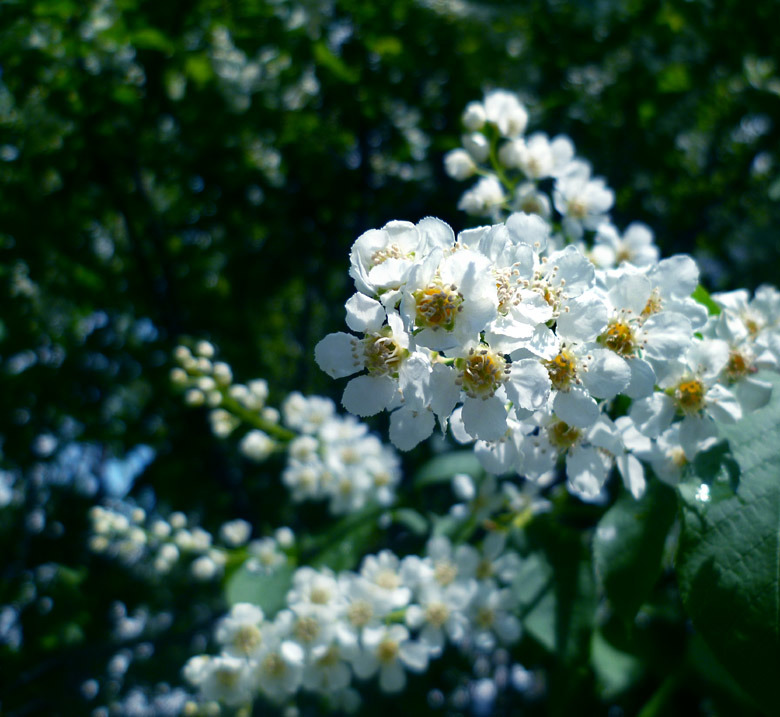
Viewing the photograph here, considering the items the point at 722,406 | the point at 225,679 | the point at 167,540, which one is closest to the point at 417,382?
the point at 722,406

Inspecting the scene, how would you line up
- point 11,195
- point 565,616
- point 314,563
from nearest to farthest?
1. point 565,616
2. point 314,563
3. point 11,195

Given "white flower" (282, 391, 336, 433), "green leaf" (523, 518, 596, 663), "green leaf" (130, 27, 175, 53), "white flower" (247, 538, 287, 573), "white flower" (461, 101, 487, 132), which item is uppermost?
"white flower" (461, 101, 487, 132)

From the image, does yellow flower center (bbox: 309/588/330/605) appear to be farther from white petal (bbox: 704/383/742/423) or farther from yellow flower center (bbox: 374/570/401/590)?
white petal (bbox: 704/383/742/423)

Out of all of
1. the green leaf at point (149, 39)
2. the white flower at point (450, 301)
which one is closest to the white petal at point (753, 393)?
the white flower at point (450, 301)

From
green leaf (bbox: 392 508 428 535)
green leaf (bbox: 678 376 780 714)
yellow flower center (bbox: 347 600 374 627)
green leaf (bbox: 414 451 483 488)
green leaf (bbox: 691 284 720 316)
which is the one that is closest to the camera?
green leaf (bbox: 678 376 780 714)

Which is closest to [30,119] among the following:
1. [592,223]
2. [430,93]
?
[430,93]

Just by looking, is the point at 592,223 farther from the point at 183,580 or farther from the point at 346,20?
the point at 183,580

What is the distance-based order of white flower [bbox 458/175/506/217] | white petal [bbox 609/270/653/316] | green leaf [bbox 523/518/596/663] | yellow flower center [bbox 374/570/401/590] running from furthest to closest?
yellow flower center [bbox 374/570/401/590]
white flower [bbox 458/175/506/217]
green leaf [bbox 523/518/596/663]
white petal [bbox 609/270/653/316]

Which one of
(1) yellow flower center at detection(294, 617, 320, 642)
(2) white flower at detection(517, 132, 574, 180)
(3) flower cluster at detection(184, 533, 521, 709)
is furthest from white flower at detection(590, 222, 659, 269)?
(1) yellow flower center at detection(294, 617, 320, 642)
